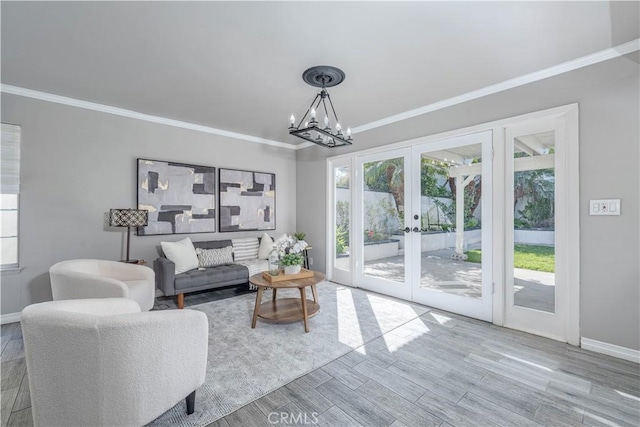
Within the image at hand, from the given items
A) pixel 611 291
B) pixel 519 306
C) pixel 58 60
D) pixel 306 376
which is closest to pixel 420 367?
pixel 306 376

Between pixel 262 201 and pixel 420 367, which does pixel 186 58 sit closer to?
pixel 262 201

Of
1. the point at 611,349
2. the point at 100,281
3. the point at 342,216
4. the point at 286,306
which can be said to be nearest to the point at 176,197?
the point at 100,281

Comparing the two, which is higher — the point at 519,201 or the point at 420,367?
the point at 519,201

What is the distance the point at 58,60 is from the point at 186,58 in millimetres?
1183

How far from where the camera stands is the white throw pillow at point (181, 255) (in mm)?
3683

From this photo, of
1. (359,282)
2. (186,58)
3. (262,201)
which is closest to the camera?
(186,58)

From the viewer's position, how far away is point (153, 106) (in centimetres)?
369

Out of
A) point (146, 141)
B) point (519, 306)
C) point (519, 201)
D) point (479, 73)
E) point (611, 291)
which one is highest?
point (479, 73)

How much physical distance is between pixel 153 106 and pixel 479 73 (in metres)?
3.82

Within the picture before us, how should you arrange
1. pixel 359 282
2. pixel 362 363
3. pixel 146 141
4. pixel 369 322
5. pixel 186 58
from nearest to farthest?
pixel 362 363, pixel 186 58, pixel 369 322, pixel 146 141, pixel 359 282

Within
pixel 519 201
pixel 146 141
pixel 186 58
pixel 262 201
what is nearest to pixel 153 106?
pixel 146 141

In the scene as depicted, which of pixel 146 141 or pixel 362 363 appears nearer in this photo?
pixel 362 363

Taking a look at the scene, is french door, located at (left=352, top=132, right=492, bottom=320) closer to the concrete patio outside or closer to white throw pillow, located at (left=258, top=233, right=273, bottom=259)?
the concrete patio outside

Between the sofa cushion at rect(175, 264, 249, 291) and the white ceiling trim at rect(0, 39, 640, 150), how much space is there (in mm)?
2229
